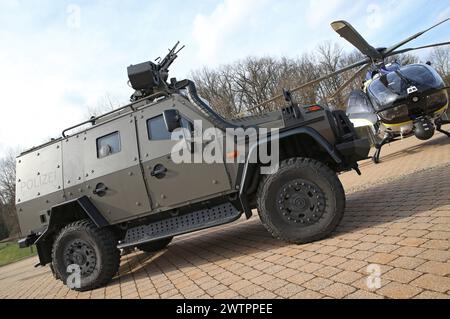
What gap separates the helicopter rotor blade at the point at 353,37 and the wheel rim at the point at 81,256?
31.7ft

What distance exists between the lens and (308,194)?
4.44 meters

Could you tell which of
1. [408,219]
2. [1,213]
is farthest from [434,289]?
[1,213]

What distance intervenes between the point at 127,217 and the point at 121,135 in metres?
1.22

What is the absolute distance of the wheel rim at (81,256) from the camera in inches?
200

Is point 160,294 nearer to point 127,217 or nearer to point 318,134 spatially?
point 127,217

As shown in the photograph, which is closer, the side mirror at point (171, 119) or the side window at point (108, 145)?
the side mirror at point (171, 119)

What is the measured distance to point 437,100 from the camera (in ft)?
39.0

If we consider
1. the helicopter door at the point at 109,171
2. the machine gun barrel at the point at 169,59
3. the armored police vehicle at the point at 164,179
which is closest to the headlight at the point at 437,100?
the armored police vehicle at the point at 164,179

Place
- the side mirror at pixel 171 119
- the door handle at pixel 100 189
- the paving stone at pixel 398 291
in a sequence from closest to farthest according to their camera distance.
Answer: the paving stone at pixel 398 291, the side mirror at pixel 171 119, the door handle at pixel 100 189

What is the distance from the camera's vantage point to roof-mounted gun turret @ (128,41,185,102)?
217 inches

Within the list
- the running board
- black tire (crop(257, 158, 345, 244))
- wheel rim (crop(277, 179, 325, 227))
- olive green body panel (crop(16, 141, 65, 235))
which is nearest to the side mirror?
the running board

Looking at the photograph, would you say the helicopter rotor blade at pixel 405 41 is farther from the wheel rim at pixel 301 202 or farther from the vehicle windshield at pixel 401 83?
the wheel rim at pixel 301 202

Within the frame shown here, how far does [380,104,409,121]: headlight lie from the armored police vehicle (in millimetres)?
8341

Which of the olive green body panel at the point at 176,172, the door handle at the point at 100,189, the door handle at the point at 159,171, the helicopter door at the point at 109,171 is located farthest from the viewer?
the door handle at the point at 100,189
